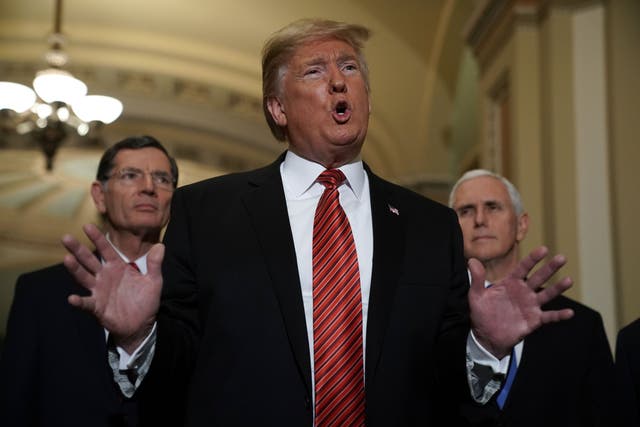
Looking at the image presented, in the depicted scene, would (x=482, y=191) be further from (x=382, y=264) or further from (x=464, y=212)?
(x=382, y=264)

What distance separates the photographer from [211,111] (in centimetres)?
1259

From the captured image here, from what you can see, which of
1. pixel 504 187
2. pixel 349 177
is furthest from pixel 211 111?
pixel 349 177

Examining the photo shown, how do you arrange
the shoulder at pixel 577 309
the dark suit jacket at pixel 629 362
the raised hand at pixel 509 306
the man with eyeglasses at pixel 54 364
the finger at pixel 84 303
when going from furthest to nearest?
1. the shoulder at pixel 577 309
2. the dark suit jacket at pixel 629 362
3. the man with eyeglasses at pixel 54 364
4. the raised hand at pixel 509 306
5. the finger at pixel 84 303

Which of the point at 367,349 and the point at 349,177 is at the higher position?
the point at 349,177

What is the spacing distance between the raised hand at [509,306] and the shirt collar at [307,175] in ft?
1.48

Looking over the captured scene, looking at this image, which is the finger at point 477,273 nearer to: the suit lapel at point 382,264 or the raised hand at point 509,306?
the raised hand at point 509,306

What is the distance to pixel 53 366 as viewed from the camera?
2.59 meters

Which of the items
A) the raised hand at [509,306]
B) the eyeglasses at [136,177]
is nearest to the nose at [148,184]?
the eyeglasses at [136,177]

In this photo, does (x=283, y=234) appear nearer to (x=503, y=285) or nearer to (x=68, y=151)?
(x=503, y=285)

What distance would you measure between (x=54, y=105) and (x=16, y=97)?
343 mm

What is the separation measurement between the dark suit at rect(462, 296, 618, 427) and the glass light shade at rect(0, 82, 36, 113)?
643 cm

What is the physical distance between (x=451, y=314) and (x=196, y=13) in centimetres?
897

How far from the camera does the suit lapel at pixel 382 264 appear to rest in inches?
71.1

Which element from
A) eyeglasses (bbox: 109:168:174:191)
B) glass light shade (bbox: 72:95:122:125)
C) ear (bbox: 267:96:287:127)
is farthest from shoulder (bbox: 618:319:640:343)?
glass light shade (bbox: 72:95:122:125)
